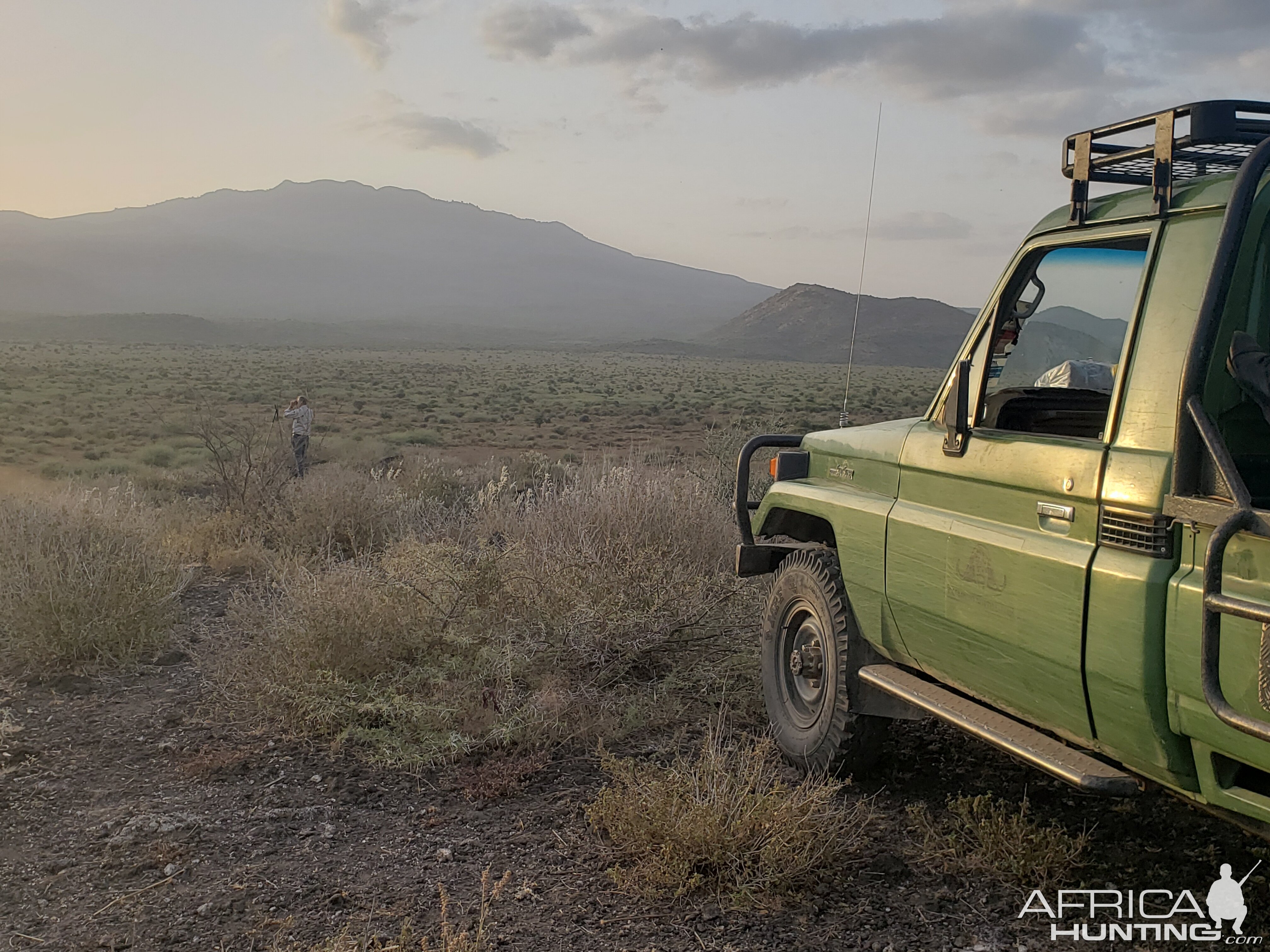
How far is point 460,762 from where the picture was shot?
5.04 metres

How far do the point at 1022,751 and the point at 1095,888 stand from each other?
35.2 inches

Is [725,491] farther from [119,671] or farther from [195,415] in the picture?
[195,415]

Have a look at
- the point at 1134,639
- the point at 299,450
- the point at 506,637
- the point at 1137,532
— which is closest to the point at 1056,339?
the point at 1137,532

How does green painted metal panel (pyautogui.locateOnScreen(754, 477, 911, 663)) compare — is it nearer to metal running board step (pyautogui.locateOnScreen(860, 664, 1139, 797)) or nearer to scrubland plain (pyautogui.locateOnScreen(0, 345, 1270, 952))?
metal running board step (pyautogui.locateOnScreen(860, 664, 1139, 797))

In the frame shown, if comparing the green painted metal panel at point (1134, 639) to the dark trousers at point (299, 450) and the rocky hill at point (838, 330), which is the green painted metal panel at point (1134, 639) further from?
the rocky hill at point (838, 330)

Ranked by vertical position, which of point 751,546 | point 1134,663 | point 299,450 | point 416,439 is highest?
point 1134,663

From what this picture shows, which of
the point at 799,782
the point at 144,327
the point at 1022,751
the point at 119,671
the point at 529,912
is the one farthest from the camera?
the point at 144,327

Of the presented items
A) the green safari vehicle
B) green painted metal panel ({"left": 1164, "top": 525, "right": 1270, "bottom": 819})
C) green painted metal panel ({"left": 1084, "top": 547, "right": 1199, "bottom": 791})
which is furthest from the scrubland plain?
green painted metal panel ({"left": 1164, "top": 525, "right": 1270, "bottom": 819})

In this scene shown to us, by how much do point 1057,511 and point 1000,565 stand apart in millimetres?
292

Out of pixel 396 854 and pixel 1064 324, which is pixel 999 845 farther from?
pixel 396 854

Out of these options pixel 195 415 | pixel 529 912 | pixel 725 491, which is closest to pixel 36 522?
pixel 529 912


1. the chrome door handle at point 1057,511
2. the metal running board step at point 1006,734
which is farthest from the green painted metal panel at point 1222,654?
the chrome door handle at point 1057,511

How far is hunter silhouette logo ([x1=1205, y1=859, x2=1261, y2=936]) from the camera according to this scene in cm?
340

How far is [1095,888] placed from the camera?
372 centimetres
